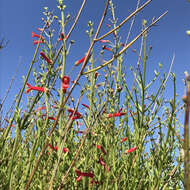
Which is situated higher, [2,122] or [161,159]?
[2,122]

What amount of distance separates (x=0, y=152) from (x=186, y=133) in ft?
5.00

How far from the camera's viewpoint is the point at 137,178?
178cm

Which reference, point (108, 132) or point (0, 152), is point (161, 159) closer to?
point (108, 132)

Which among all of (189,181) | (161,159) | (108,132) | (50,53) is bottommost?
(189,181)

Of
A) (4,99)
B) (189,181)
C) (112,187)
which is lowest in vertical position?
(112,187)

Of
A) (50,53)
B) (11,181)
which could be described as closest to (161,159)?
(11,181)

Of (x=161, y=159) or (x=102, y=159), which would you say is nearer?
(x=161, y=159)

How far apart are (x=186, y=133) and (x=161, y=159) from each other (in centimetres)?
138

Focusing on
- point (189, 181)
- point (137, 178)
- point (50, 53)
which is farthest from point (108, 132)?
point (189, 181)

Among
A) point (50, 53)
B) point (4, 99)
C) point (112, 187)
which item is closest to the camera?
point (50, 53)

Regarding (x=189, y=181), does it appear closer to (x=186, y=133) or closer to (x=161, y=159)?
(x=186, y=133)

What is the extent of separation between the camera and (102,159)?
216 centimetres

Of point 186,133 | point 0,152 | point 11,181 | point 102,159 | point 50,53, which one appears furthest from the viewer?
point 102,159

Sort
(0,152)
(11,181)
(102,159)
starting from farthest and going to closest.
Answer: (102,159)
(0,152)
(11,181)
